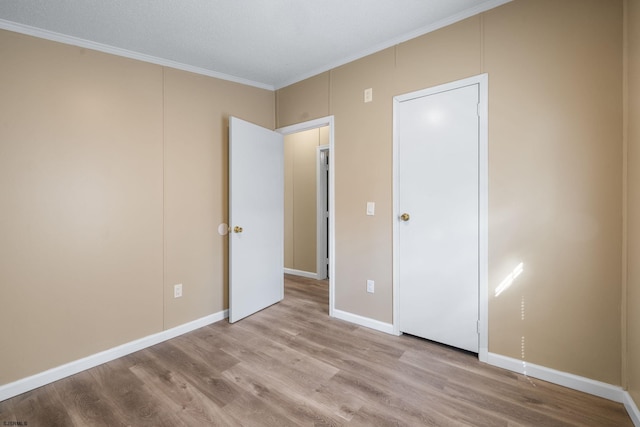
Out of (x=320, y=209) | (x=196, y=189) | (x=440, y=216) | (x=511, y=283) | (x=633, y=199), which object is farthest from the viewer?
(x=320, y=209)

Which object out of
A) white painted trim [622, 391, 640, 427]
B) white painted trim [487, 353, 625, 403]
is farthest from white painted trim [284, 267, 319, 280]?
white painted trim [622, 391, 640, 427]

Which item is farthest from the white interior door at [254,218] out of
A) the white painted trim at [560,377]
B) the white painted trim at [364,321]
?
the white painted trim at [560,377]

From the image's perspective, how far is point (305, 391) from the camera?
1.79m

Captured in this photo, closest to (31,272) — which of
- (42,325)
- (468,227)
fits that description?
(42,325)

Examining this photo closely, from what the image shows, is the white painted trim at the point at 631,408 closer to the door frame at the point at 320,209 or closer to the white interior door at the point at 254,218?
the white interior door at the point at 254,218

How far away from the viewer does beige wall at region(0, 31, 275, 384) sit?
1.88 metres

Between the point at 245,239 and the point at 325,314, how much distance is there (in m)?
1.20

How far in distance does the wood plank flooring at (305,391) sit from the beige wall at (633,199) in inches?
11.8

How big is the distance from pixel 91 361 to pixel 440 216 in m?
3.00

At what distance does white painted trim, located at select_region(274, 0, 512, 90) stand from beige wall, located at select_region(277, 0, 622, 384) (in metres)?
0.06

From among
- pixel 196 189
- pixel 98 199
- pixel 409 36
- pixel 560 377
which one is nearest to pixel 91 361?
pixel 98 199

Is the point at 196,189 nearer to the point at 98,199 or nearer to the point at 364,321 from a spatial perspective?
the point at 98,199

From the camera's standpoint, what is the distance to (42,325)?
1958 mm

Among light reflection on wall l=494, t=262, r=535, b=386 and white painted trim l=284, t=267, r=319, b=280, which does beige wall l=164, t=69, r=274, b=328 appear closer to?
white painted trim l=284, t=267, r=319, b=280
